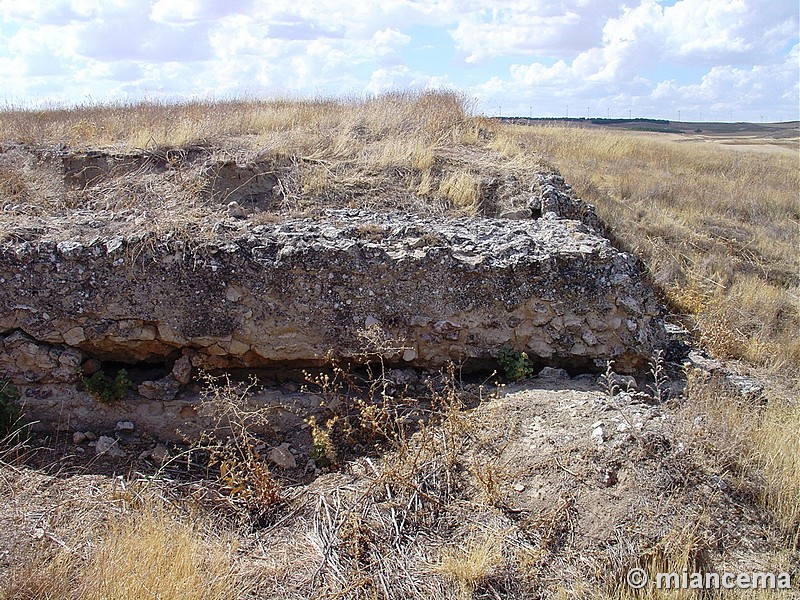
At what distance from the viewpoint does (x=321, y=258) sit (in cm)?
509

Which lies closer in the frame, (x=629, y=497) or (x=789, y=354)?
(x=629, y=497)

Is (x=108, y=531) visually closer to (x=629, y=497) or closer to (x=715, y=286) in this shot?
(x=629, y=497)

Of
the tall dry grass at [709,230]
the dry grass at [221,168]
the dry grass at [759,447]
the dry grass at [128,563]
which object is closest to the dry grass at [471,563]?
the dry grass at [128,563]

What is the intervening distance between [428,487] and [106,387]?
9.95 feet

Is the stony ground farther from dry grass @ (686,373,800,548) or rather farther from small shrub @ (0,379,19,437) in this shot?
small shrub @ (0,379,19,437)

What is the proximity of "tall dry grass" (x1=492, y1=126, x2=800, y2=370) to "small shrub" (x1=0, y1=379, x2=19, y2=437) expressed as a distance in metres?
6.34

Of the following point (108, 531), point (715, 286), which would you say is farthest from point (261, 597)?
point (715, 286)

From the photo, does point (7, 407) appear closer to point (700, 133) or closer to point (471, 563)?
point (471, 563)

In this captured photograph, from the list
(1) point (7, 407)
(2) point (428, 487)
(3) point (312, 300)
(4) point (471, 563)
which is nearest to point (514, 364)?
(2) point (428, 487)

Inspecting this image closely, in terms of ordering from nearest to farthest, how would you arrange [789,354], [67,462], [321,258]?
[67,462] < [321,258] < [789,354]

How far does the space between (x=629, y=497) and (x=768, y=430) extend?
1.26 metres

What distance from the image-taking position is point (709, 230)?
9.66 m

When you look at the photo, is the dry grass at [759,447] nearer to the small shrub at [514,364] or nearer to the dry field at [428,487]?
the dry field at [428,487]

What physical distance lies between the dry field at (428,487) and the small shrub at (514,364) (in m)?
0.10
